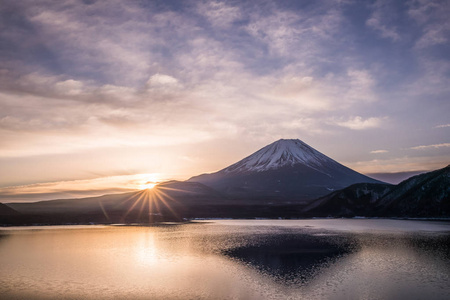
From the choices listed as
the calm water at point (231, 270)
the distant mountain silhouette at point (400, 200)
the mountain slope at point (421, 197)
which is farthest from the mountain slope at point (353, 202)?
the calm water at point (231, 270)

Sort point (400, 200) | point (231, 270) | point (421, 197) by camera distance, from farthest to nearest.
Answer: point (400, 200) → point (421, 197) → point (231, 270)

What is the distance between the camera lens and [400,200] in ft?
535

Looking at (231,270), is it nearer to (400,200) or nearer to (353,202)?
(400,200)

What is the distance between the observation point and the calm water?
34.2m

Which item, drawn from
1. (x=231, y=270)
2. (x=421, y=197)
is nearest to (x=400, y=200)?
(x=421, y=197)

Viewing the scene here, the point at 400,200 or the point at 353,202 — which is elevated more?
the point at 400,200

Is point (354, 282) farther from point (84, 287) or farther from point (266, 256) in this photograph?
point (84, 287)

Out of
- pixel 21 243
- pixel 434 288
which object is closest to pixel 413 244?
pixel 434 288

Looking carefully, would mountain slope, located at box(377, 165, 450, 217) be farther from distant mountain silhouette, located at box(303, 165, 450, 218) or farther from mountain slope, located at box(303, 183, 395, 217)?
mountain slope, located at box(303, 183, 395, 217)

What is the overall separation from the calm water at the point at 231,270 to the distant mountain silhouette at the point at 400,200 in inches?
3258

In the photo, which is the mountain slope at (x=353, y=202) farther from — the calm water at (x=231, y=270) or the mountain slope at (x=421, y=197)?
the calm water at (x=231, y=270)

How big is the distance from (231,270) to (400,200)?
141206 mm

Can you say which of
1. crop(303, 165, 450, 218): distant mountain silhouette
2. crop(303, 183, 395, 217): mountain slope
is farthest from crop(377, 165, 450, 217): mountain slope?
crop(303, 183, 395, 217): mountain slope

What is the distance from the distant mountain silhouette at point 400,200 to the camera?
144375 millimetres
